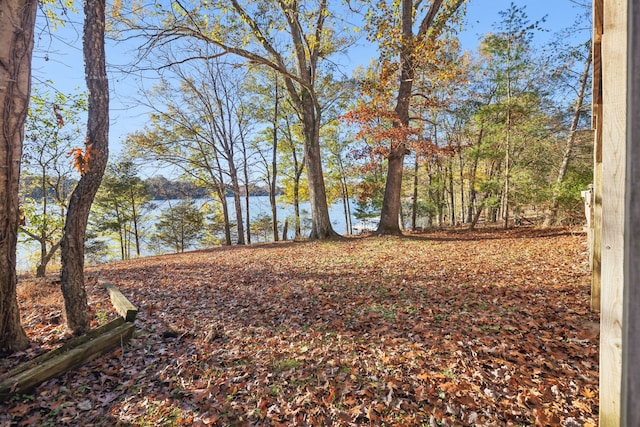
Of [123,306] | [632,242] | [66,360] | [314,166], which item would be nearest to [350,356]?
[632,242]

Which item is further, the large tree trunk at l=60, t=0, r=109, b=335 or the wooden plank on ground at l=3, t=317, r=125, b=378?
the large tree trunk at l=60, t=0, r=109, b=335

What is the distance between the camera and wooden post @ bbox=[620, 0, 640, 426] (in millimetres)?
1151

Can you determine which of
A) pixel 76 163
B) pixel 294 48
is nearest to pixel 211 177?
pixel 294 48

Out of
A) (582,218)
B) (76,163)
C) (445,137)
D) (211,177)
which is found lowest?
(582,218)

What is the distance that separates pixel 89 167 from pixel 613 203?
4768mm

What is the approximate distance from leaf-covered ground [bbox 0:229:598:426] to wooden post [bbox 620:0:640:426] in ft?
4.30

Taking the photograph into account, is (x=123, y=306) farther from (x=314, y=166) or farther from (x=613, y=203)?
(x=314, y=166)

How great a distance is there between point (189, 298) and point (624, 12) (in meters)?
6.12

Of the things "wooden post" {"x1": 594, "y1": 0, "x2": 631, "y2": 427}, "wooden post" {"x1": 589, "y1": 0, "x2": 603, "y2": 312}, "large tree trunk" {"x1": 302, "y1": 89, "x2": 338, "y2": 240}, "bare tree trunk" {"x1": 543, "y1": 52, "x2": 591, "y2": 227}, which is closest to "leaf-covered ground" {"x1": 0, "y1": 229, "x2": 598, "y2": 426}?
"wooden post" {"x1": 589, "y1": 0, "x2": 603, "y2": 312}

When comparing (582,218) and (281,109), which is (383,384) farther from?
(281,109)

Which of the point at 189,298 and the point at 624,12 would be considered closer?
the point at 624,12

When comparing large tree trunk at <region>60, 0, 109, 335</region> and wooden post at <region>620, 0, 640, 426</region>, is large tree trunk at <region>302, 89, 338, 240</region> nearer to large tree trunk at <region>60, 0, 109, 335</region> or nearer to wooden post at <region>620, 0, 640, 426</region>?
large tree trunk at <region>60, 0, 109, 335</region>

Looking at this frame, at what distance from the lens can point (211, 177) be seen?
59.8ft

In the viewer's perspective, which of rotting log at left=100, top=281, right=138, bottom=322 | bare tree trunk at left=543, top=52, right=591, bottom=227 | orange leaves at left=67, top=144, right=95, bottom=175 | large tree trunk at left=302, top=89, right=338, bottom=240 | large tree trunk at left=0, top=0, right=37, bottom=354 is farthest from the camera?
large tree trunk at left=302, top=89, right=338, bottom=240
